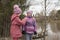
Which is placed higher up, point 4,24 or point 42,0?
point 42,0

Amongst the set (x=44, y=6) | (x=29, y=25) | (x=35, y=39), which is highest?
(x=44, y=6)

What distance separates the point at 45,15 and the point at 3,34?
230 cm

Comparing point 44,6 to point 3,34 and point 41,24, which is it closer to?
point 41,24

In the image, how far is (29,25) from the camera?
297 inches

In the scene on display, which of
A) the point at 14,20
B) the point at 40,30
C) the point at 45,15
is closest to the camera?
the point at 14,20

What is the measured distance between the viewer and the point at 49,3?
10727 millimetres

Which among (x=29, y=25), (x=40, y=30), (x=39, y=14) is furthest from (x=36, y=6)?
(x=29, y=25)

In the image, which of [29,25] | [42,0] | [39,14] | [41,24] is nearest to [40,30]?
[41,24]

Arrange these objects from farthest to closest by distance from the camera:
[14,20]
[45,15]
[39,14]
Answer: [39,14] → [45,15] → [14,20]

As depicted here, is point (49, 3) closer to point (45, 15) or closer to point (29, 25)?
point (45, 15)

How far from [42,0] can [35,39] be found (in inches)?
71.4

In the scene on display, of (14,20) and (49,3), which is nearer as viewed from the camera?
(14,20)

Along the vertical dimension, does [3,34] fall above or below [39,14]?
below

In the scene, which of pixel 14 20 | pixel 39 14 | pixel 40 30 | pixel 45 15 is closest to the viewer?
pixel 14 20
